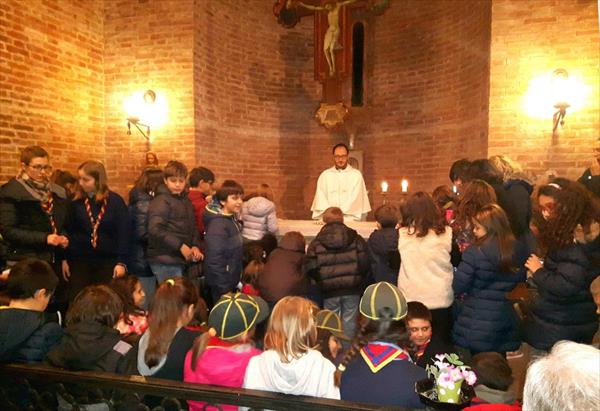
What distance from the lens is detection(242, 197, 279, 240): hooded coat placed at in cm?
512

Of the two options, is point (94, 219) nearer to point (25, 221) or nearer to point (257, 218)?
point (25, 221)

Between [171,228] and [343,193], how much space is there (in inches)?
131

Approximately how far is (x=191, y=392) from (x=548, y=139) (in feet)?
20.7

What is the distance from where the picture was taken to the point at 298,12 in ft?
27.8

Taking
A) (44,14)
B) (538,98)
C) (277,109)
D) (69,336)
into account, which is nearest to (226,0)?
(277,109)

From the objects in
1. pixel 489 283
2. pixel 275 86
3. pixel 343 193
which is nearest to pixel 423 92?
pixel 275 86

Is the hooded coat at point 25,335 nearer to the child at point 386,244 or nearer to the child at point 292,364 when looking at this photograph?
the child at point 292,364

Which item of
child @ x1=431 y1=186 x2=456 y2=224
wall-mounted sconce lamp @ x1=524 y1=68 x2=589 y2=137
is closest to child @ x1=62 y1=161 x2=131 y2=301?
child @ x1=431 y1=186 x2=456 y2=224

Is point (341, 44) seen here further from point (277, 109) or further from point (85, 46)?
point (85, 46)

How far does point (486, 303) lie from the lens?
135 inches

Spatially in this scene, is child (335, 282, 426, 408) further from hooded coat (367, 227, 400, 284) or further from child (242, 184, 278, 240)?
child (242, 184, 278, 240)

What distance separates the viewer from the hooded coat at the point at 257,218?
16.8ft

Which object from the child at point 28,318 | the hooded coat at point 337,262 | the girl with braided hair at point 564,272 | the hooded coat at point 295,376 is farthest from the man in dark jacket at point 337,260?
the child at point 28,318

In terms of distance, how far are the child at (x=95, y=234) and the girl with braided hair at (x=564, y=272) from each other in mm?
3456
